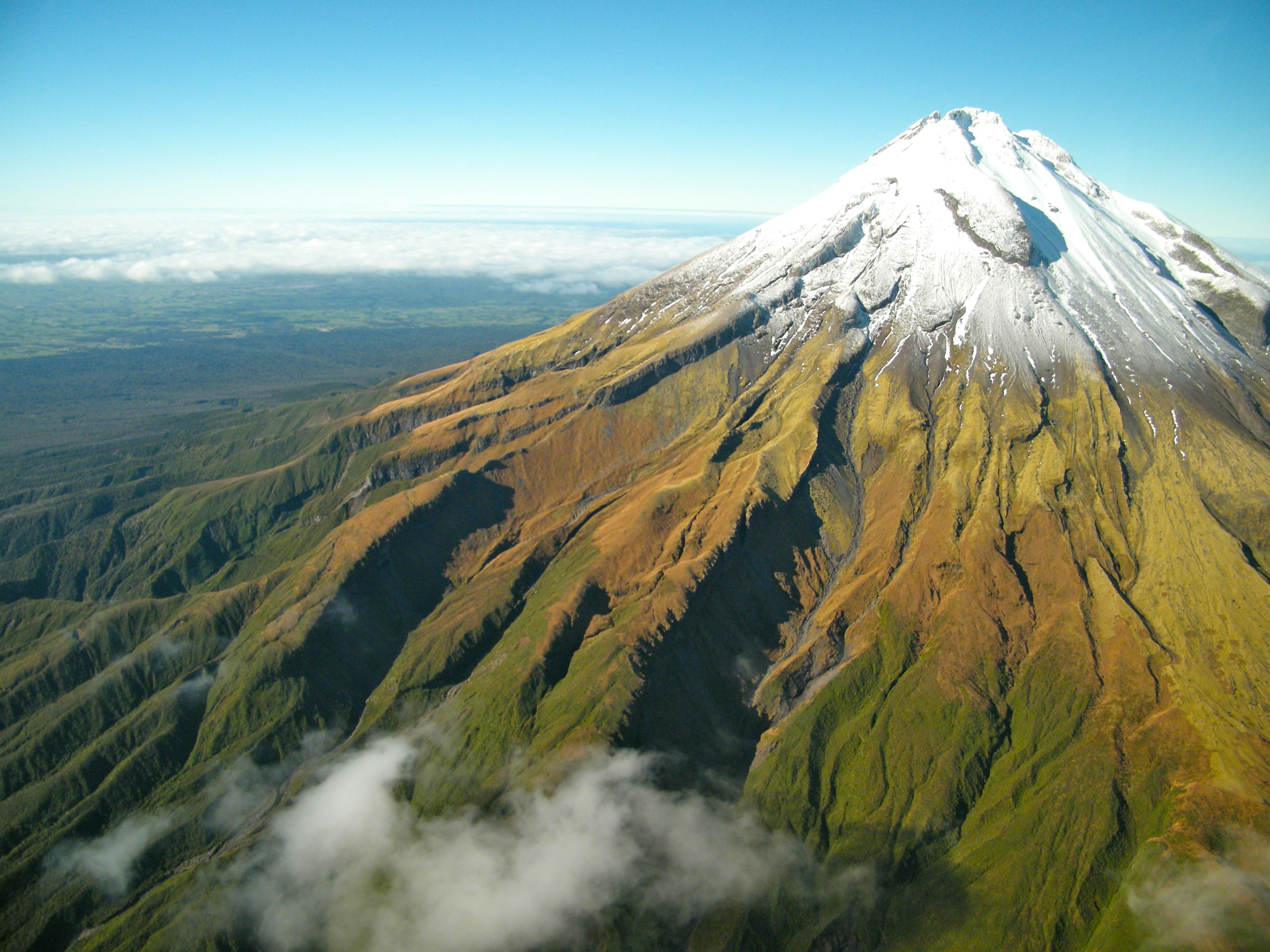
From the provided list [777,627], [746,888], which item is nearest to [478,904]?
[746,888]

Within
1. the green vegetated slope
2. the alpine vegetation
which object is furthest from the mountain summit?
the alpine vegetation

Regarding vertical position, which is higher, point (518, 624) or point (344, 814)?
point (518, 624)

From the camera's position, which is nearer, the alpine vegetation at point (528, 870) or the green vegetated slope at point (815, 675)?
the alpine vegetation at point (528, 870)

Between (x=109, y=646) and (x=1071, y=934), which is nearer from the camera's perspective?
(x=1071, y=934)

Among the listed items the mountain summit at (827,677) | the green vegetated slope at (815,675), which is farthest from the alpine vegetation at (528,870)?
the green vegetated slope at (815,675)

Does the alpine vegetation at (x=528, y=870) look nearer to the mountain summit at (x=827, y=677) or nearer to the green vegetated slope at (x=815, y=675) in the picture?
the mountain summit at (x=827, y=677)

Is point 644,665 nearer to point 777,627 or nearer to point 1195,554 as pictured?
point 777,627

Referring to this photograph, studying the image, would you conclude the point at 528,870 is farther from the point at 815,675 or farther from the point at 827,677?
the point at 827,677

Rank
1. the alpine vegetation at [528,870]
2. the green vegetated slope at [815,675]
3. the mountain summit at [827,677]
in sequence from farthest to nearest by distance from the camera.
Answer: the green vegetated slope at [815,675], the mountain summit at [827,677], the alpine vegetation at [528,870]
